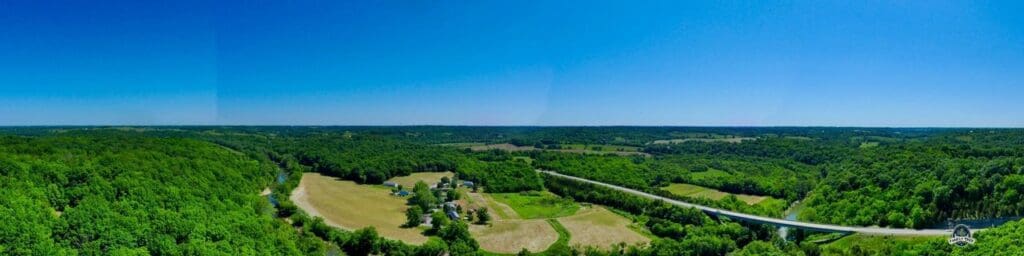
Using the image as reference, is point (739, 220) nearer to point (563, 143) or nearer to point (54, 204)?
point (54, 204)

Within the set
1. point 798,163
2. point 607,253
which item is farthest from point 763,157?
point 607,253

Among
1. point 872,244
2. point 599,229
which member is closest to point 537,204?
point 599,229

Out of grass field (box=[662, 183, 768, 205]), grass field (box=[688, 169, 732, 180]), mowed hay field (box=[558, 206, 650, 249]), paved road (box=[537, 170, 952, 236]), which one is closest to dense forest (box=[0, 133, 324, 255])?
mowed hay field (box=[558, 206, 650, 249])

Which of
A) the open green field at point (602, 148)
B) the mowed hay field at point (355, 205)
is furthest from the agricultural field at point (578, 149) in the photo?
the mowed hay field at point (355, 205)

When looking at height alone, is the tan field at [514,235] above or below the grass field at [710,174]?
below

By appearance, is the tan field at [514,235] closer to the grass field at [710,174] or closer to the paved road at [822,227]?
the paved road at [822,227]

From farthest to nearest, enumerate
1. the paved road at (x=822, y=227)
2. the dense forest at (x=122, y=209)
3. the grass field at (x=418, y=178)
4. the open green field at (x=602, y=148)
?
the open green field at (x=602, y=148) < the grass field at (x=418, y=178) < the paved road at (x=822, y=227) < the dense forest at (x=122, y=209)

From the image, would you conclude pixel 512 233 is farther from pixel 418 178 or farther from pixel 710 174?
pixel 710 174
